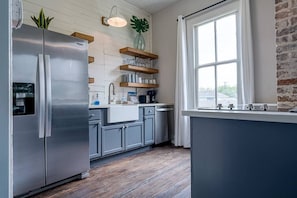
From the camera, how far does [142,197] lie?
1.90 m

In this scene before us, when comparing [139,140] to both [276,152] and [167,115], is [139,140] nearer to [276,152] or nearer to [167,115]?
[167,115]

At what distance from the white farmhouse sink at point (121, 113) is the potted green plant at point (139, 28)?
1.66 m

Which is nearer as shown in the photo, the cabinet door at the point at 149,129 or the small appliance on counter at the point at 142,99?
the cabinet door at the point at 149,129

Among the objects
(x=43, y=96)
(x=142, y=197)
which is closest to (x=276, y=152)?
(x=142, y=197)

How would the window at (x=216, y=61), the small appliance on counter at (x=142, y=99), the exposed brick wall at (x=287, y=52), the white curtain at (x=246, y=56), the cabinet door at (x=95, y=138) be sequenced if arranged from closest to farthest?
the exposed brick wall at (x=287, y=52) < the cabinet door at (x=95, y=138) < the white curtain at (x=246, y=56) < the window at (x=216, y=61) < the small appliance on counter at (x=142, y=99)

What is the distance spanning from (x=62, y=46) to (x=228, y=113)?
1.95m

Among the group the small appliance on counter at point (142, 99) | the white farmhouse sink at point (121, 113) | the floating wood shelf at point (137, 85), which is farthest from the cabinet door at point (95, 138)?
the small appliance on counter at point (142, 99)

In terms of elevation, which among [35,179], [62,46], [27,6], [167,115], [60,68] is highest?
[27,6]

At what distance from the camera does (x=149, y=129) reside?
3.67 metres

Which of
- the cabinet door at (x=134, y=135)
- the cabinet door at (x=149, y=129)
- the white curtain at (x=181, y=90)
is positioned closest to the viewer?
the cabinet door at (x=134, y=135)

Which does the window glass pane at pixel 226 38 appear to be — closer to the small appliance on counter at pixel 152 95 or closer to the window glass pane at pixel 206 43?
the window glass pane at pixel 206 43

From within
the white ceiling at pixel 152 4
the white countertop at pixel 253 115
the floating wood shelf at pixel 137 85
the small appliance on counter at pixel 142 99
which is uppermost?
the white ceiling at pixel 152 4

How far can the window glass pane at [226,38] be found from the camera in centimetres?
333

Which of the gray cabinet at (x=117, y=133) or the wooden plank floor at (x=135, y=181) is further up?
the gray cabinet at (x=117, y=133)
